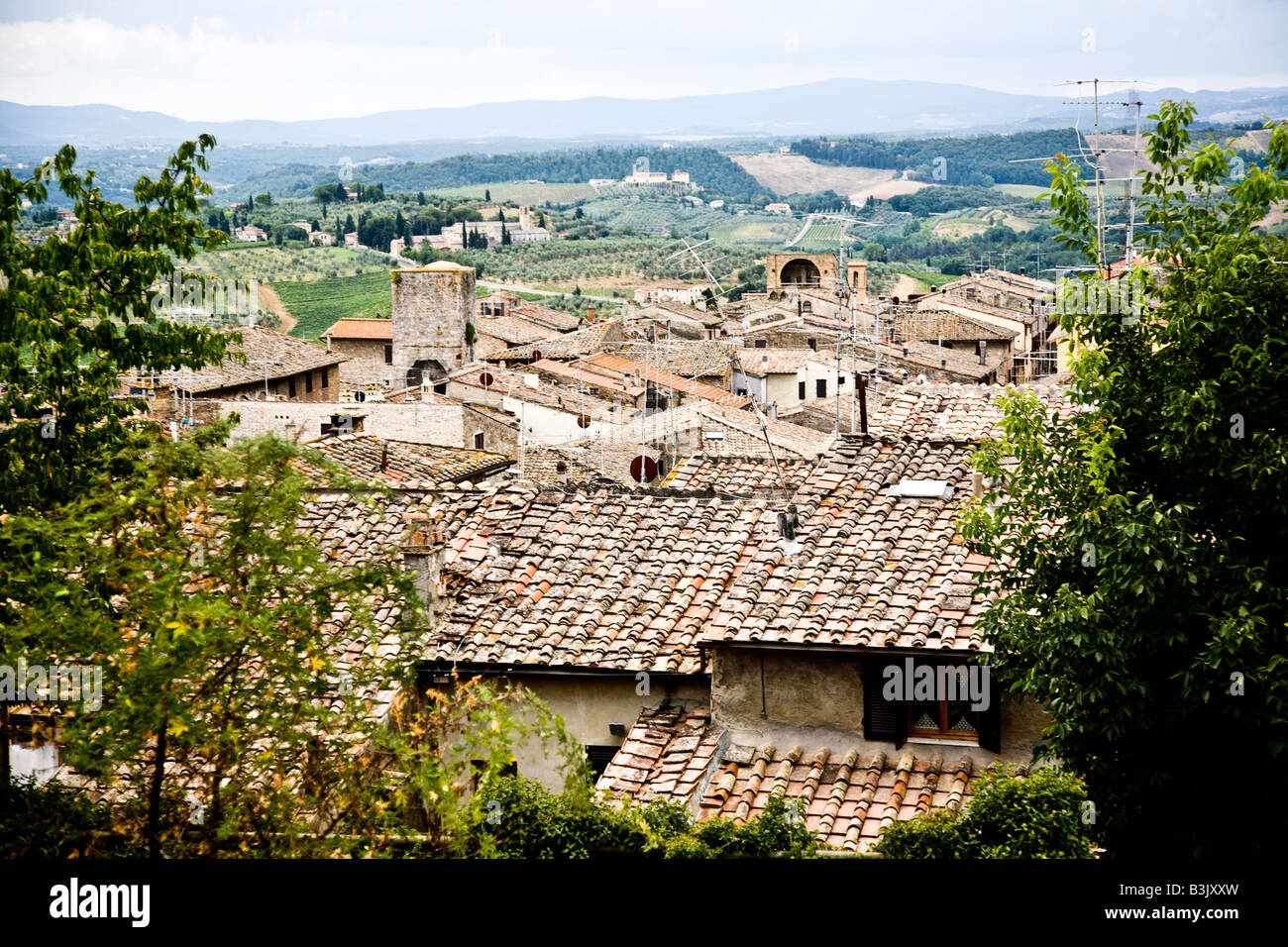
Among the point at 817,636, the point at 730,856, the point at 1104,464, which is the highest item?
the point at 1104,464

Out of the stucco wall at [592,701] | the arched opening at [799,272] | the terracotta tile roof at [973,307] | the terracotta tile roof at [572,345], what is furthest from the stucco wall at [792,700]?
the arched opening at [799,272]

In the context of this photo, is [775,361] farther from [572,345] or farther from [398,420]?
[398,420]

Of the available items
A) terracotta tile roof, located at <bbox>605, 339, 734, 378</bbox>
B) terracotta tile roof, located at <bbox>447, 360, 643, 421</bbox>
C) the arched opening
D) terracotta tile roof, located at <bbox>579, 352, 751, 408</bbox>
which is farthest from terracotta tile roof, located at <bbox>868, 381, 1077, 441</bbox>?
the arched opening

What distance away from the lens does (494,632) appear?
39.9 feet

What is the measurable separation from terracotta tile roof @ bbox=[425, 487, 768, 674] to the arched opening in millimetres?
67540

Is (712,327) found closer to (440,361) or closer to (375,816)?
(440,361)

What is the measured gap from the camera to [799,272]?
273 ft

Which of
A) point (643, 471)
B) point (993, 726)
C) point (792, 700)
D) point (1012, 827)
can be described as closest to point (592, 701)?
point (792, 700)

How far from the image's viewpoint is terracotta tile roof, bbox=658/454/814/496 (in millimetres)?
17281

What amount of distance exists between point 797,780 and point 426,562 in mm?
3894

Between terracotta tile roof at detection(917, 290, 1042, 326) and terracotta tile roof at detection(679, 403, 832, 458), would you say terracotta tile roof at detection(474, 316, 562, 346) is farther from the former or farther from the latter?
terracotta tile roof at detection(679, 403, 832, 458)
